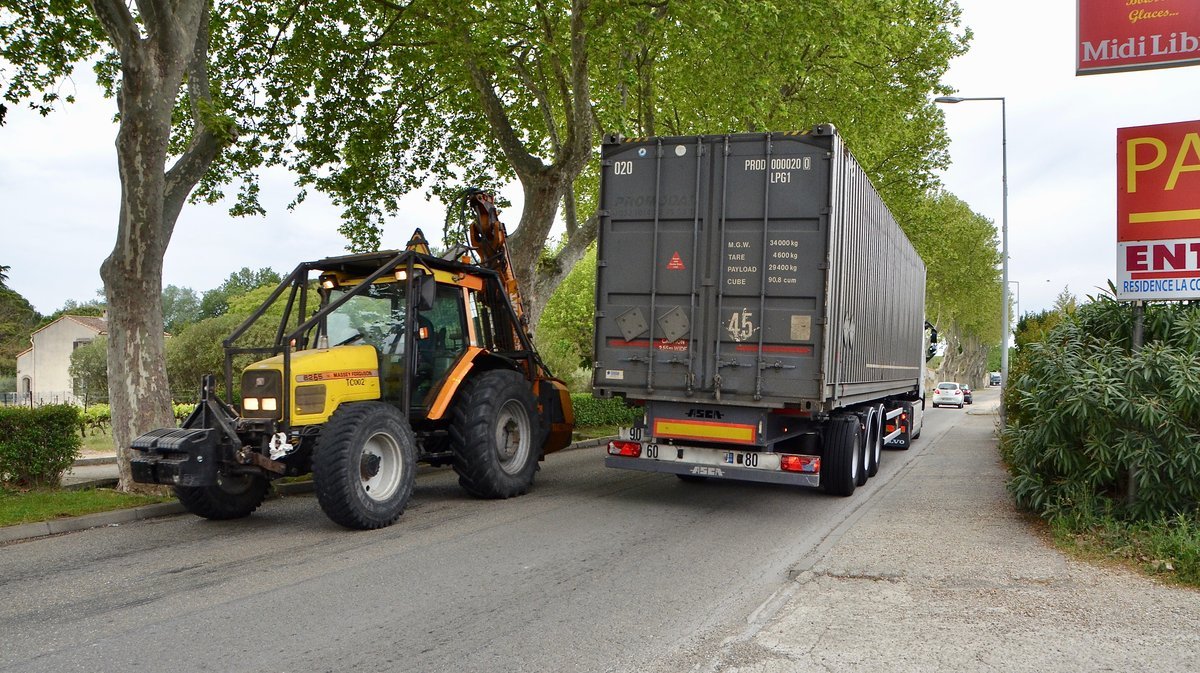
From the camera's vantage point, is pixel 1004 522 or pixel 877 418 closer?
pixel 1004 522

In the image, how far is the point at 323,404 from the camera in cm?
851

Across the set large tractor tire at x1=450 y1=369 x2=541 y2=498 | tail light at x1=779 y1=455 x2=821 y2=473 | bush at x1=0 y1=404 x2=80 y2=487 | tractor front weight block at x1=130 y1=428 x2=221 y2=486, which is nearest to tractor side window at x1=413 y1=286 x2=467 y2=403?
large tractor tire at x1=450 y1=369 x2=541 y2=498

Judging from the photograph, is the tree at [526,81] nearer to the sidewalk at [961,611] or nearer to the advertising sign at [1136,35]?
the advertising sign at [1136,35]

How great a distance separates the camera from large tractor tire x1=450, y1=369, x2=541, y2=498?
31.5 feet

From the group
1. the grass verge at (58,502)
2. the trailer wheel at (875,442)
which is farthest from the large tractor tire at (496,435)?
the trailer wheel at (875,442)

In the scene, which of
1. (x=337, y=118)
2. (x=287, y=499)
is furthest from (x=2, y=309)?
(x=287, y=499)

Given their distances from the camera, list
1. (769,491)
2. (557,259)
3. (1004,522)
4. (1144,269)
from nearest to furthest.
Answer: (1144,269) → (1004,522) → (769,491) → (557,259)

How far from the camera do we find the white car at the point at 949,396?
45594 mm

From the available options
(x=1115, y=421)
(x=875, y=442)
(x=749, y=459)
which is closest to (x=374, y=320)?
(x=749, y=459)

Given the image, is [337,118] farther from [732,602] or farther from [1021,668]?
[1021,668]

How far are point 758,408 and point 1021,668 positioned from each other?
4.78 metres

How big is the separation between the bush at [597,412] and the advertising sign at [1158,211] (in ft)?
43.7

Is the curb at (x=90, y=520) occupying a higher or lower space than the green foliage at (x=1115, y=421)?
lower

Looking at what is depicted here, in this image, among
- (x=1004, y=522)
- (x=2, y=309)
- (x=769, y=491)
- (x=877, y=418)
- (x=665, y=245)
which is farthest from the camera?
(x=2, y=309)
